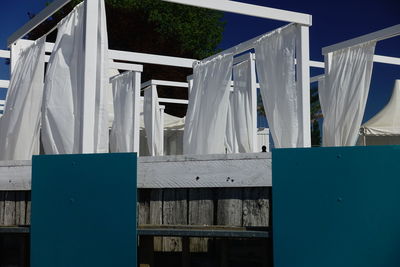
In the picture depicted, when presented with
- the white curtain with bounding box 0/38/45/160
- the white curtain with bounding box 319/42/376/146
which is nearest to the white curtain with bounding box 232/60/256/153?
the white curtain with bounding box 319/42/376/146

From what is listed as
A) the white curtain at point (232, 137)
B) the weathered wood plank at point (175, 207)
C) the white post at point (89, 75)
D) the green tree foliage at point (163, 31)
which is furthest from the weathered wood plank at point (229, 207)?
the green tree foliage at point (163, 31)

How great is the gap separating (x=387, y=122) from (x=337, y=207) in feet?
29.0

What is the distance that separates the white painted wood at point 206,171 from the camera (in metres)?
3.54

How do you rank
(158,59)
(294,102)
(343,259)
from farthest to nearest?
(158,59) → (294,102) → (343,259)

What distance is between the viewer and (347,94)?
7820mm

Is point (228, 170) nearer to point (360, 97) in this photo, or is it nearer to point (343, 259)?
point (343, 259)

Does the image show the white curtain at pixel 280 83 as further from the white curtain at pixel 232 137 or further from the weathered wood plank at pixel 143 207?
the white curtain at pixel 232 137

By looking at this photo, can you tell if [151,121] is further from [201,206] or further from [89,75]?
[201,206]

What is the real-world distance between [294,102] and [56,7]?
2.87 m

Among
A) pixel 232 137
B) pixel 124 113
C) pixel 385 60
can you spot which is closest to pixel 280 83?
pixel 232 137

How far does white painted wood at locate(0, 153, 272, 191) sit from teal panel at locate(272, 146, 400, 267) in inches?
8.5

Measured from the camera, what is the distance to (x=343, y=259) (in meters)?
3.17

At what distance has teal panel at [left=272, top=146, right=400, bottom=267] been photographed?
3.16m

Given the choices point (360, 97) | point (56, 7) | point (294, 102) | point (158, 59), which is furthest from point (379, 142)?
point (56, 7)
